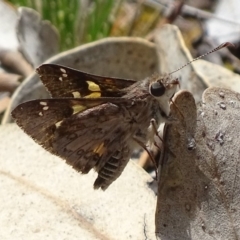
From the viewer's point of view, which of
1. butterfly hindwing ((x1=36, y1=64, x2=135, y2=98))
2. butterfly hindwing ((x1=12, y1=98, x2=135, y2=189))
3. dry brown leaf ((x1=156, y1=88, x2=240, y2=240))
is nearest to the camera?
dry brown leaf ((x1=156, y1=88, x2=240, y2=240))

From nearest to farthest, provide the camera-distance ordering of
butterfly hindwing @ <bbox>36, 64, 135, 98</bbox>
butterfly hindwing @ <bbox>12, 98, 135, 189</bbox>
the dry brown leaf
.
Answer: the dry brown leaf, butterfly hindwing @ <bbox>12, 98, 135, 189</bbox>, butterfly hindwing @ <bbox>36, 64, 135, 98</bbox>

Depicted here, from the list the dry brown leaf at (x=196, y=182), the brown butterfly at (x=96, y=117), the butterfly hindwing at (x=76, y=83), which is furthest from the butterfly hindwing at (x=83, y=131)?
the dry brown leaf at (x=196, y=182)

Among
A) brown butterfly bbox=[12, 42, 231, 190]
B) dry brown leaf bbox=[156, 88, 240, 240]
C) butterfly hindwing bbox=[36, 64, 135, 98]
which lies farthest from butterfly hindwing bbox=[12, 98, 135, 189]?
dry brown leaf bbox=[156, 88, 240, 240]

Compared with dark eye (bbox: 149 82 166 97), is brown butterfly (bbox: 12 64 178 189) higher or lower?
lower

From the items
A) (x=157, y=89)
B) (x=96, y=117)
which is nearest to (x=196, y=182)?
(x=157, y=89)

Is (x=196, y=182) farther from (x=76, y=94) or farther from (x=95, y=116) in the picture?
(x=76, y=94)

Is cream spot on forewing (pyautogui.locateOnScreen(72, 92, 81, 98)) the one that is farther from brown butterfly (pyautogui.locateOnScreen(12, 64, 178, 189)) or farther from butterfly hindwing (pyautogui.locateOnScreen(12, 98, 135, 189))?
butterfly hindwing (pyautogui.locateOnScreen(12, 98, 135, 189))

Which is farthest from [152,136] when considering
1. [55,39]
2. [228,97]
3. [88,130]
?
[55,39]

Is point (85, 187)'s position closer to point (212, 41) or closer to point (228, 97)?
point (228, 97)
